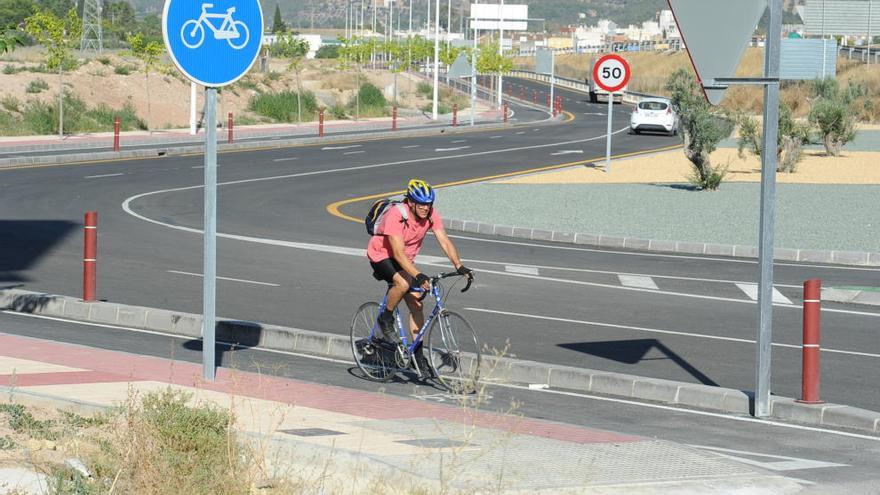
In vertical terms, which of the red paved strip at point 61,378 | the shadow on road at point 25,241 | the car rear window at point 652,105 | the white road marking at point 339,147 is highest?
the car rear window at point 652,105

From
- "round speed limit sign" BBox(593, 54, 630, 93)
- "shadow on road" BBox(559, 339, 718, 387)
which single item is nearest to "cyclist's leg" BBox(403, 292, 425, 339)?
"shadow on road" BBox(559, 339, 718, 387)

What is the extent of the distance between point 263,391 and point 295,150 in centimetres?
3383

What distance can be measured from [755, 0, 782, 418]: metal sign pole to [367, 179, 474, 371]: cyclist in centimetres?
218

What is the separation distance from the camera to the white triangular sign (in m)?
10.1

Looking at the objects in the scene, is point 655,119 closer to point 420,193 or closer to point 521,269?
point 521,269

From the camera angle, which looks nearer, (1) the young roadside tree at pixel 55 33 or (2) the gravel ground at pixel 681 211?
(2) the gravel ground at pixel 681 211

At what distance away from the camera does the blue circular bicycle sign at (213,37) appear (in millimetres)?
10000

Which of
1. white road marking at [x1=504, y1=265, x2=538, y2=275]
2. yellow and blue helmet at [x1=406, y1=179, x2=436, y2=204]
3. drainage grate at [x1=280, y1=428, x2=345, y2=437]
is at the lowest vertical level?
white road marking at [x1=504, y1=265, x2=538, y2=275]

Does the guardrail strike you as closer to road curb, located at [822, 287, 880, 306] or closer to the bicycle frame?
road curb, located at [822, 287, 880, 306]

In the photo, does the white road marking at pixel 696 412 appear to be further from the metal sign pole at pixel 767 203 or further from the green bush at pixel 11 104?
the green bush at pixel 11 104

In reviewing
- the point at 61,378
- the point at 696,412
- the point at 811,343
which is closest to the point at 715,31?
the point at 811,343

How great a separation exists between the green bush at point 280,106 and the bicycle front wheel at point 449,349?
53539mm

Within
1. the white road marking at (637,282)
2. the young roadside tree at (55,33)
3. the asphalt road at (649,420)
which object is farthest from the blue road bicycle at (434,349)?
the young roadside tree at (55,33)

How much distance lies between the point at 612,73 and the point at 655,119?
2361cm
